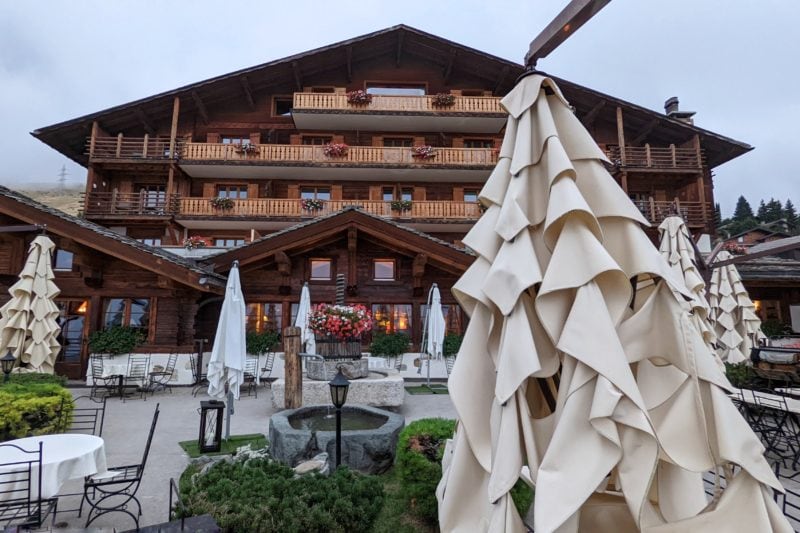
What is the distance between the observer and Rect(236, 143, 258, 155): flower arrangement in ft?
61.8

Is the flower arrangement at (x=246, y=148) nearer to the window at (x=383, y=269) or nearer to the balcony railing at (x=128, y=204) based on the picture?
the balcony railing at (x=128, y=204)

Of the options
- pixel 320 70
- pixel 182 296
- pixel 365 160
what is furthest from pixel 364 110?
pixel 182 296

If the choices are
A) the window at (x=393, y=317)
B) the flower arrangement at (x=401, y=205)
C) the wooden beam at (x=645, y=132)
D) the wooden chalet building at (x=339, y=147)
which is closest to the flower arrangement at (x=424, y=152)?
the wooden chalet building at (x=339, y=147)

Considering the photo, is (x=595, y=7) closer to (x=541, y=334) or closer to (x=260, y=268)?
(x=541, y=334)

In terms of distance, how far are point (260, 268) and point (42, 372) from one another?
6.84 meters

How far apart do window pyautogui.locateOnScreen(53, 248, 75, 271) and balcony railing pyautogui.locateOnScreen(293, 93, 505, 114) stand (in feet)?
35.6

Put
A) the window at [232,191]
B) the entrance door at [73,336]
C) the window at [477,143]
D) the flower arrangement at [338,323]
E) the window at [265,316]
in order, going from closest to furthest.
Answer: the flower arrangement at [338,323] → the entrance door at [73,336] → the window at [265,316] → the window at [232,191] → the window at [477,143]

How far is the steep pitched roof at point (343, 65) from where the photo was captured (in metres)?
19.5

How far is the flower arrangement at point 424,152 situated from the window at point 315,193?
14.7 ft

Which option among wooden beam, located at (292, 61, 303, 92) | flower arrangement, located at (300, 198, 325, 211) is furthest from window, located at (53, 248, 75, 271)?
wooden beam, located at (292, 61, 303, 92)

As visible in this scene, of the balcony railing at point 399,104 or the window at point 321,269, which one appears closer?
the window at point 321,269

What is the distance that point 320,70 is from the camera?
2123cm

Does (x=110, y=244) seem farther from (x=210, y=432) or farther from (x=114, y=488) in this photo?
(x=114, y=488)

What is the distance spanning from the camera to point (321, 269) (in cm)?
1497
